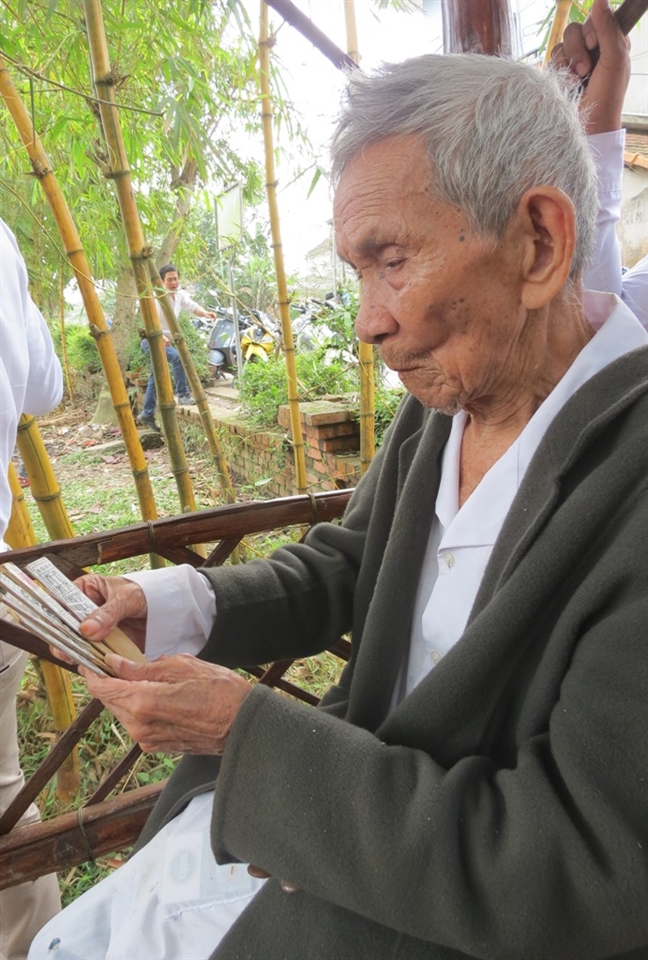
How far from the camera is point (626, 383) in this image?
0.90 metres

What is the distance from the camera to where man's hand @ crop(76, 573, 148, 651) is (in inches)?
48.1

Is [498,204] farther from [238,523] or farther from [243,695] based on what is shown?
[238,523]

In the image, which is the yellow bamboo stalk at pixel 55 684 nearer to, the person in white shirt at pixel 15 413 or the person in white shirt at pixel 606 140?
the person in white shirt at pixel 15 413

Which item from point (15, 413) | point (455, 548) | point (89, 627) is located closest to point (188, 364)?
point (15, 413)

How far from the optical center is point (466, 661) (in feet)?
2.85

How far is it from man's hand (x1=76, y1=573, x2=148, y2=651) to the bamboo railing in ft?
0.72

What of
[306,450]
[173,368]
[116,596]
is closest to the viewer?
[116,596]

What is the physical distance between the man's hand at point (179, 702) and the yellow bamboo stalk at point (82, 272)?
3.98 ft

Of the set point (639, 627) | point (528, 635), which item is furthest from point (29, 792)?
point (639, 627)

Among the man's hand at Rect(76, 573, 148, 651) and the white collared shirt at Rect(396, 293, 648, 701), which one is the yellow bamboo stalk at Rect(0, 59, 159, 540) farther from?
the white collared shirt at Rect(396, 293, 648, 701)

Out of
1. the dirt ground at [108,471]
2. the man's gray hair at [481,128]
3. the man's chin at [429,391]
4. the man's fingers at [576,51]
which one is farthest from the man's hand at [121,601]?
the dirt ground at [108,471]

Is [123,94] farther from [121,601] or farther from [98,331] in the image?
[121,601]

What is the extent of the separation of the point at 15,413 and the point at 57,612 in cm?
67

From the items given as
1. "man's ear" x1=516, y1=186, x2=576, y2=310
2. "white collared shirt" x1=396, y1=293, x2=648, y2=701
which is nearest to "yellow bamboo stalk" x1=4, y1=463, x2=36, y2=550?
"white collared shirt" x1=396, y1=293, x2=648, y2=701
